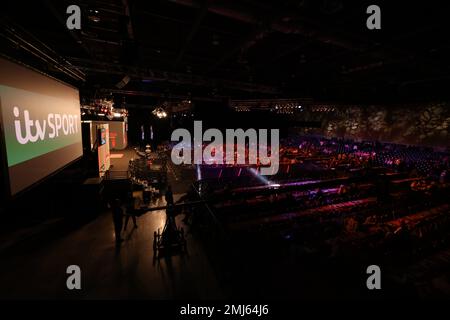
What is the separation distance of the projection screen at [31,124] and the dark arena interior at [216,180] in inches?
1.1

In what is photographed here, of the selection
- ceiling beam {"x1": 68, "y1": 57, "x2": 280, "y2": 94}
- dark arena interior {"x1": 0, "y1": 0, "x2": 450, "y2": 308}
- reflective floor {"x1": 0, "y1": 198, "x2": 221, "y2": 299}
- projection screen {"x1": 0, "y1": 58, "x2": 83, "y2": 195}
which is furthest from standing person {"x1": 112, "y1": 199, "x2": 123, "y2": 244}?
ceiling beam {"x1": 68, "y1": 57, "x2": 280, "y2": 94}

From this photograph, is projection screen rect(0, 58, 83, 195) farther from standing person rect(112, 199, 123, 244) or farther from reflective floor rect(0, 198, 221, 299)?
reflective floor rect(0, 198, 221, 299)

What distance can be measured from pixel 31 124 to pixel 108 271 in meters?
3.49

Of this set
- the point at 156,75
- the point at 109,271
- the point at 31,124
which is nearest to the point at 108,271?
the point at 109,271

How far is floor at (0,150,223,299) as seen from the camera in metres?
4.21

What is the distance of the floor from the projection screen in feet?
8.06

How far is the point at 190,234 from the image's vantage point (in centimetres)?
655

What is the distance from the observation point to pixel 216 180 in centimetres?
1019

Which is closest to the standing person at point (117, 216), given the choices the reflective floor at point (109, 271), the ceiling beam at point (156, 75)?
the reflective floor at point (109, 271)

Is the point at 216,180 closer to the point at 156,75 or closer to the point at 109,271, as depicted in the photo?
the point at 156,75

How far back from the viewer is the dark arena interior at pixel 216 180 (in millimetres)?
3420

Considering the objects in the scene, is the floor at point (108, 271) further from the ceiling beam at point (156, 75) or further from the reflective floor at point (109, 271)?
the ceiling beam at point (156, 75)
